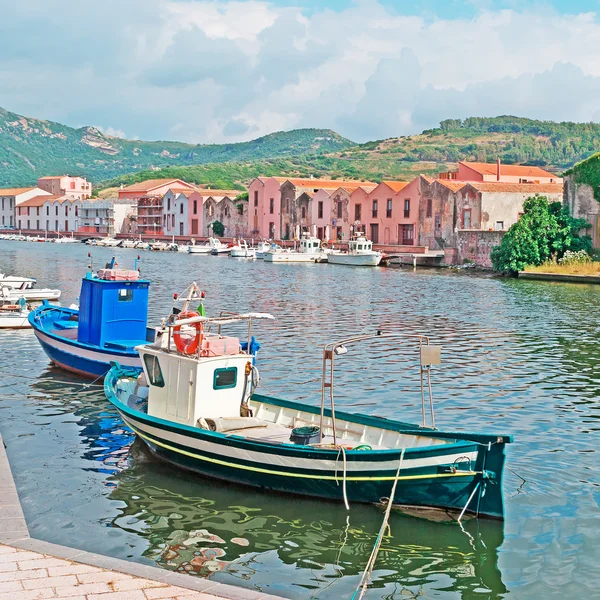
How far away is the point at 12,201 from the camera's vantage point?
158m

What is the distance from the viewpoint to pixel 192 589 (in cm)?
852

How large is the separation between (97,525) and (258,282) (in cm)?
4292

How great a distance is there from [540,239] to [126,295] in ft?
152

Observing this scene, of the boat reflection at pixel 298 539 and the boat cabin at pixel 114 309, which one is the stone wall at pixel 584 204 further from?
the boat reflection at pixel 298 539

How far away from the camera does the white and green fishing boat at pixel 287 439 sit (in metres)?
11.9

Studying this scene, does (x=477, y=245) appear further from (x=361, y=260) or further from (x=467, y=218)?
(x=361, y=260)

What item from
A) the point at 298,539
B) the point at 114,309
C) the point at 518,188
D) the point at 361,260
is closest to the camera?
the point at 298,539

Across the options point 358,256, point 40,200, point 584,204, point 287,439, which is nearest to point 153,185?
point 40,200

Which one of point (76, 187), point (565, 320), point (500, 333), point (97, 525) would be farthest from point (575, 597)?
point (76, 187)

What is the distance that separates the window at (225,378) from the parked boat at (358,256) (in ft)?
203

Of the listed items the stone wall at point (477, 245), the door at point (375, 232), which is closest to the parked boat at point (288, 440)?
the stone wall at point (477, 245)

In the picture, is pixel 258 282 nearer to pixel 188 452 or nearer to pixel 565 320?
pixel 565 320

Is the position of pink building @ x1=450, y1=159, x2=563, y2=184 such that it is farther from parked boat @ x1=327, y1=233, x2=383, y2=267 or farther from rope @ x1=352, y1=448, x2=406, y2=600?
rope @ x1=352, y1=448, x2=406, y2=600

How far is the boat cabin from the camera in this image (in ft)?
70.1
